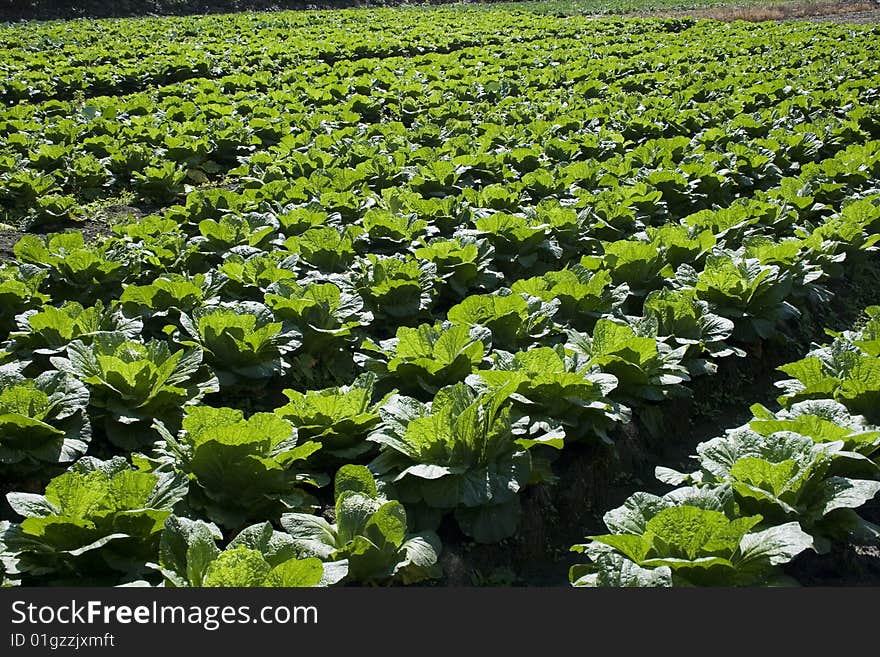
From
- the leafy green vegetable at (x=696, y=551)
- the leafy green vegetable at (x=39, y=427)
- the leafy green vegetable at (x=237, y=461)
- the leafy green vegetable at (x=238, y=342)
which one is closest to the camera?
the leafy green vegetable at (x=696, y=551)

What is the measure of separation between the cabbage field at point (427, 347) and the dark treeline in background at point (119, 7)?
25.0 meters

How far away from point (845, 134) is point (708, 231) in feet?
18.8

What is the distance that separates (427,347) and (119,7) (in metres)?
35.0

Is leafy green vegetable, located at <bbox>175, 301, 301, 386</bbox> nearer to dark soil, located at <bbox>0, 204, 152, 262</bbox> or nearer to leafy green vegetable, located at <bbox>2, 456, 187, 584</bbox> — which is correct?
leafy green vegetable, located at <bbox>2, 456, 187, 584</bbox>

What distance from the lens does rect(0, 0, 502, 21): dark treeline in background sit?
31623 millimetres

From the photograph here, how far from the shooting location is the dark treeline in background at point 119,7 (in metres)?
31.6

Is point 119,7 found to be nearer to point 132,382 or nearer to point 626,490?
point 132,382

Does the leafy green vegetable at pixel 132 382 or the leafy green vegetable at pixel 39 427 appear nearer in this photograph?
the leafy green vegetable at pixel 39 427

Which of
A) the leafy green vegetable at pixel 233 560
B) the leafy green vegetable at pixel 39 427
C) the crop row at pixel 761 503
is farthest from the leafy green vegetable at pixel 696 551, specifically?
the leafy green vegetable at pixel 39 427

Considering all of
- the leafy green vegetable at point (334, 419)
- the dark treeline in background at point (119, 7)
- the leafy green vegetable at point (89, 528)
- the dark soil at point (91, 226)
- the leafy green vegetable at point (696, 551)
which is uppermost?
the dark treeline in background at point (119, 7)

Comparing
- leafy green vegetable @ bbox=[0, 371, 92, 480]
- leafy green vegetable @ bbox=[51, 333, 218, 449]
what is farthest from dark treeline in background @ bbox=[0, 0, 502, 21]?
leafy green vegetable @ bbox=[0, 371, 92, 480]

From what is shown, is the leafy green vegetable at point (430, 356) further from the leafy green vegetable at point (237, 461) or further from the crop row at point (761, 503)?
the crop row at point (761, 503)

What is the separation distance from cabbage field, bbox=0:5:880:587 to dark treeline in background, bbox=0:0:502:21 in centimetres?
2504

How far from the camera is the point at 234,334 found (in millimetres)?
4602
